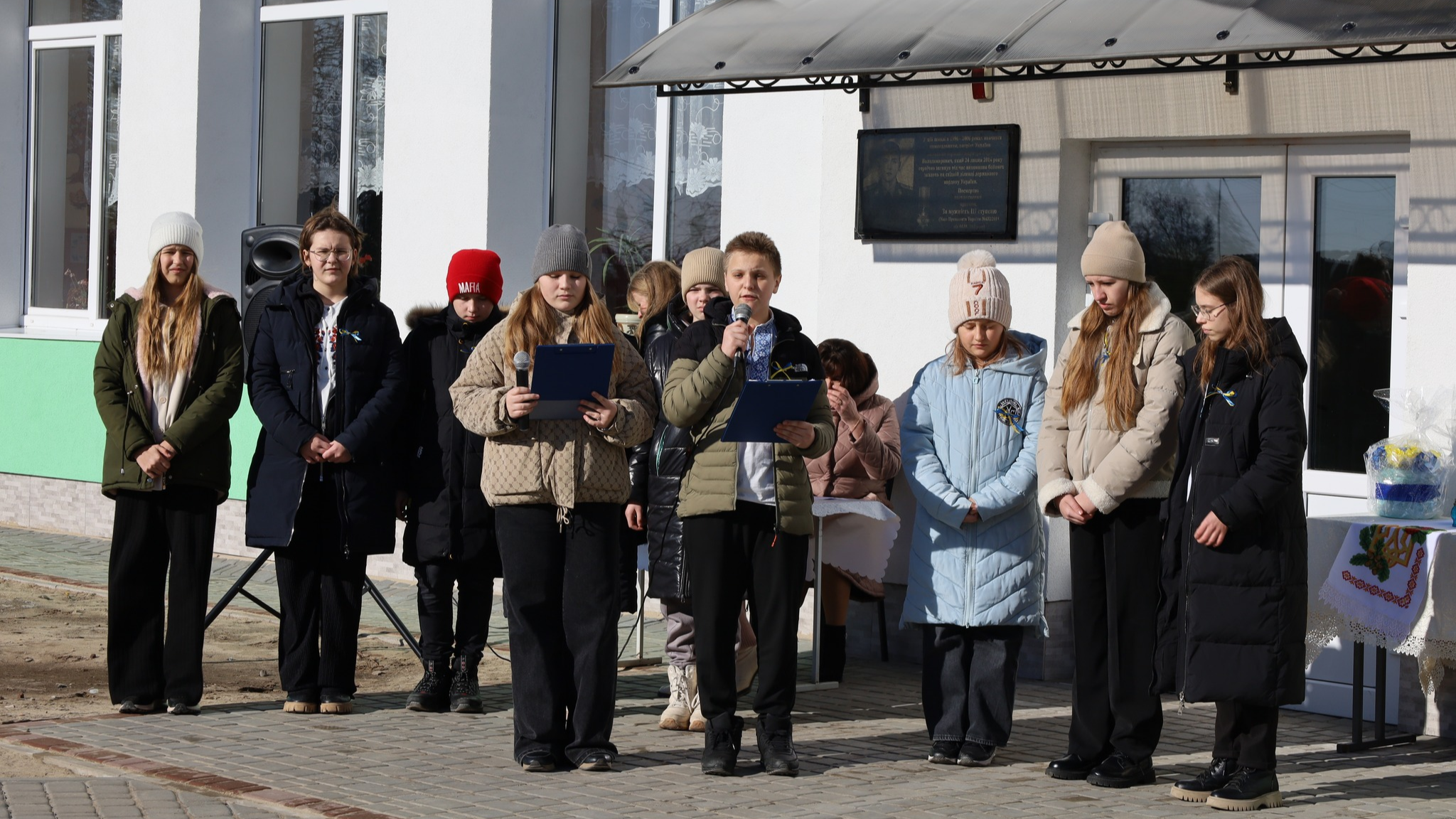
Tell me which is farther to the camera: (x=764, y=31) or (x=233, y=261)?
(x=233, y=261)

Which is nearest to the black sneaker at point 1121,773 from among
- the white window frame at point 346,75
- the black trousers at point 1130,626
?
the black trousers at point 1130,626

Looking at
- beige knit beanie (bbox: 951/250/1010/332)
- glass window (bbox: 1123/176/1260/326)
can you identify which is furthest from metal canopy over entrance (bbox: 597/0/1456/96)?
beige knit beanie (bbox: 951/250/1010/332)

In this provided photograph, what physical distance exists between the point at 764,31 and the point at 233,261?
583 centimetres

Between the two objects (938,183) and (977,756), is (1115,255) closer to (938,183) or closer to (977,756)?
(977,756)

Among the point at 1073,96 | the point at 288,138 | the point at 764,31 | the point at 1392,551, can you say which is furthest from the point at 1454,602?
the point at 288,138

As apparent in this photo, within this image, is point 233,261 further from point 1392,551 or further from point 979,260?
point 1392,551

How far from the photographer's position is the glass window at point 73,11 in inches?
525

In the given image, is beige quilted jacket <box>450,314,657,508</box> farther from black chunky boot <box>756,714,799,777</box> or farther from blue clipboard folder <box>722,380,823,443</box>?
black chunky boot <box>756,714,799,777</box>

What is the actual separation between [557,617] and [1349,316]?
372 centimetres

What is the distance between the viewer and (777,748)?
19.3 feet

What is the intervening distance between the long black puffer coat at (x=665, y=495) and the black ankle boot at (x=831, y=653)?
1.34 m

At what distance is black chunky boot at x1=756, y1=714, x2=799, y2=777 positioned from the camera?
19.2 feet

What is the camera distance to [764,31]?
7.82m

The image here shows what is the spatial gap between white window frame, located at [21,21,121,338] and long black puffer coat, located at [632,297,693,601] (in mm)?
7811
